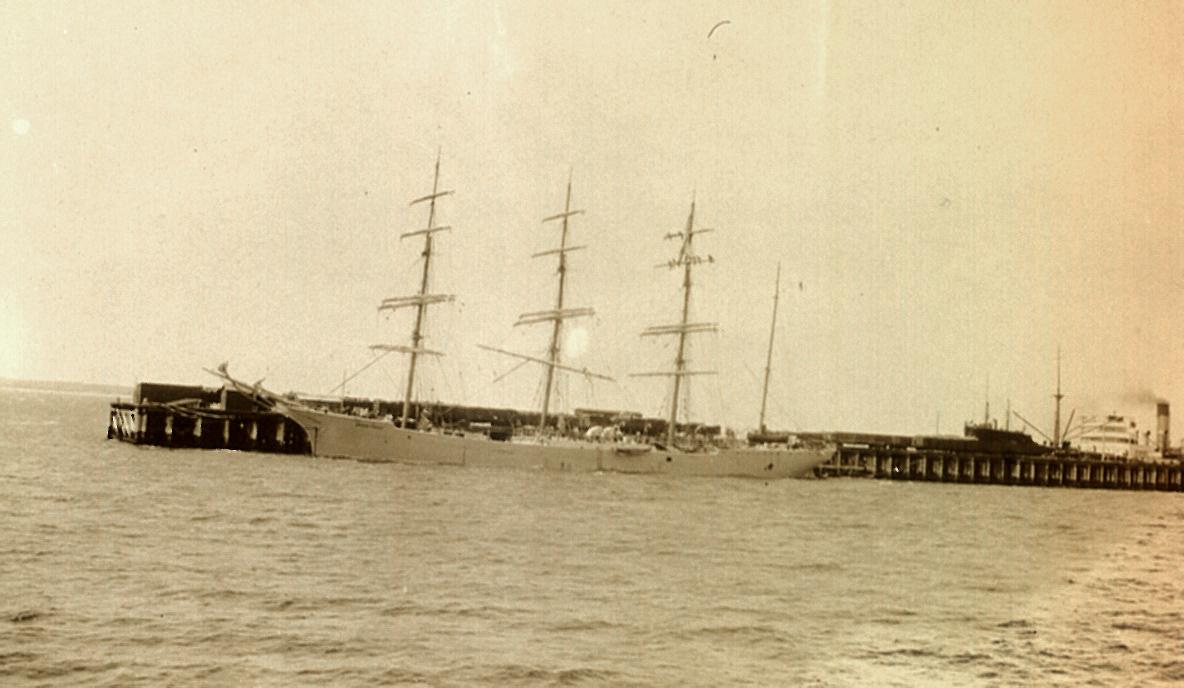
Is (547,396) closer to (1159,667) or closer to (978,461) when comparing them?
(978,461)

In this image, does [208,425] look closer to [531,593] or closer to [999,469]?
[531,593]

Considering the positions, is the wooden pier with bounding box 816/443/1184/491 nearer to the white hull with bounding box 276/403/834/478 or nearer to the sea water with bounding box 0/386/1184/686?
the white hull with bounding box 276/403/834/478

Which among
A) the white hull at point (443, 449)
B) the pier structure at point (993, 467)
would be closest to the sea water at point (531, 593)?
the white hull at point (443, 449)

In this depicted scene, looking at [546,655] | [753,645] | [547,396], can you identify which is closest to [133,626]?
[546,655]

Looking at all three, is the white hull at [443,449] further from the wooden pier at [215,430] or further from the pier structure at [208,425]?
the pier structure at [208,425]

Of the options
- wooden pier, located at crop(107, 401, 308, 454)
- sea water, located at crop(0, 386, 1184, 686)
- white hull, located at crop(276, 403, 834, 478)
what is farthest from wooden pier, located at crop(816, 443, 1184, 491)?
sea water, located at crop(0, 386, 1184, 686)
